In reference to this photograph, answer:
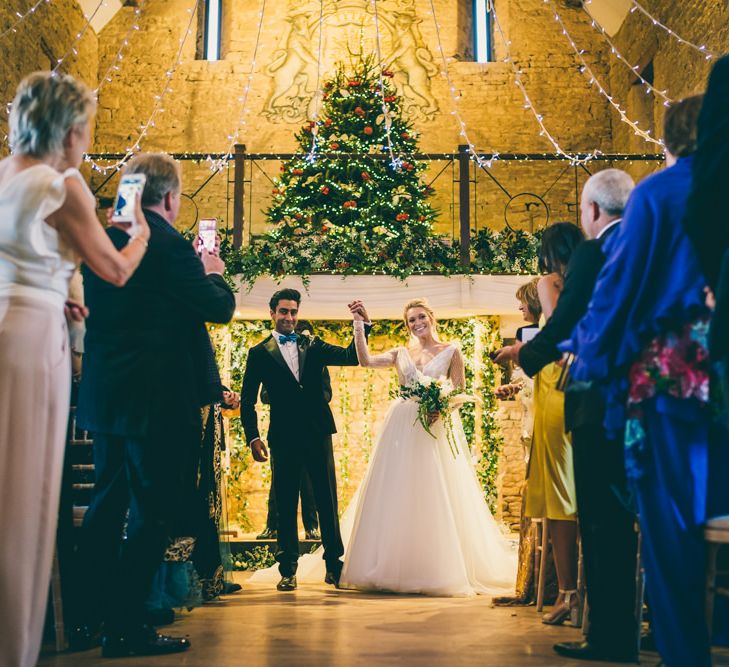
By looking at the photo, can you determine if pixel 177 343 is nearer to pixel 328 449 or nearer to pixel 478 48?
pixel 328 449

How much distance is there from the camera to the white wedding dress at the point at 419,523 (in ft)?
16.4

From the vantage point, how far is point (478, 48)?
13391 millimetres

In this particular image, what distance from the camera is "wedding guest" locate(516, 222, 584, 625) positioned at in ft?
11.6

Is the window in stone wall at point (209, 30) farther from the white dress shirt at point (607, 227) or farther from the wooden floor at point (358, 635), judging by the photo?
the white dress shirt at point (607, 227)

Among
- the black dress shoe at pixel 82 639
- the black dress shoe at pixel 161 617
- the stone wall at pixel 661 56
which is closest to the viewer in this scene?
the black dress shoe at pixel 82 639

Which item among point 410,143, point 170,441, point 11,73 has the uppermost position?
point 11,73

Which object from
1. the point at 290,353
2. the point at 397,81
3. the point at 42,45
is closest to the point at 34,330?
the point at 290,353

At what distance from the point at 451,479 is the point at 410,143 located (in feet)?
16.1

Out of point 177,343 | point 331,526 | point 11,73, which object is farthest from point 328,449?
point 11,73

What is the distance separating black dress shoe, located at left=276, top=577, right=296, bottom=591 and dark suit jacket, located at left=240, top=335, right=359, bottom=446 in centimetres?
78

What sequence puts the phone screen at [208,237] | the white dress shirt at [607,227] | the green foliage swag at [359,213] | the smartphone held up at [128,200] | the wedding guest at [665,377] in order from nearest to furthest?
the wedding guest at [665,377] < the smartphone held up at [128,200] < the white dress shirt at [607,227] < the phone screen at [208,237] < the green foliage swag at [359,213]

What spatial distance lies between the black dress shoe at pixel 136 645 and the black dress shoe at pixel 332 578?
240 cm

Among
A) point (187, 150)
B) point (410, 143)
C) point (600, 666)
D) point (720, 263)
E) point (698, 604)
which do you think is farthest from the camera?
point (187, 150)

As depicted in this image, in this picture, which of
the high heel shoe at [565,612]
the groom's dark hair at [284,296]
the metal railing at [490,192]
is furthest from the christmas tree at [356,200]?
the high heel shoe at [565,612]
